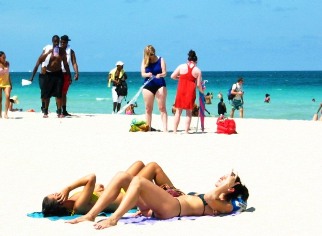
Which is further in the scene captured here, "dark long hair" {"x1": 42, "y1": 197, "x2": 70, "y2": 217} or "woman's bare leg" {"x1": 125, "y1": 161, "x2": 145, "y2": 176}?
"woman's bare leg" {"x1": 125, "y1": 161, "x2": 145, "y2": 176}

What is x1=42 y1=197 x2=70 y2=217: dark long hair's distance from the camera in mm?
5961

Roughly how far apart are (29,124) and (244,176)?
278 inches

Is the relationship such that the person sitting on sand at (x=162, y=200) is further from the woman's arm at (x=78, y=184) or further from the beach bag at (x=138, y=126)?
the beach bag at (x=138, y=126)

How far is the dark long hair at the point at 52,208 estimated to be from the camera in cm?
596

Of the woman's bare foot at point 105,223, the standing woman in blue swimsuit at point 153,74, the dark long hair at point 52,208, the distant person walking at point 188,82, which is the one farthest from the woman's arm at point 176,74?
the woman's bare foot at point 105,223

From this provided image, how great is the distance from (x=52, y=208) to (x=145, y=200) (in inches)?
32.5

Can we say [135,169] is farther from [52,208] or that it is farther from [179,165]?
[179,165]

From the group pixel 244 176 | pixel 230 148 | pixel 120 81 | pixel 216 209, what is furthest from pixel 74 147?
pixel 120 81

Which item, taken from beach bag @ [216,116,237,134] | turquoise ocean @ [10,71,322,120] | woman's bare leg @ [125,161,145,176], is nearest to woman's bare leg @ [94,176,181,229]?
woman's bare leg @ [125,161,145,176]

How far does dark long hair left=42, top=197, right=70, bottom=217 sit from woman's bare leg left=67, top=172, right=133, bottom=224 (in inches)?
11.5

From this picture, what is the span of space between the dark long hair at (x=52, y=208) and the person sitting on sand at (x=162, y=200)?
29 centimetres

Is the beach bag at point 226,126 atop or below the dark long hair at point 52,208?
atop

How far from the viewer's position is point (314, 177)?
8.21 m

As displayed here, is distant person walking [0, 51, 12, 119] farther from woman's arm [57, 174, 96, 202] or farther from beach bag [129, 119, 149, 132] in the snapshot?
woman's arm [57, 174, 96, 202]
